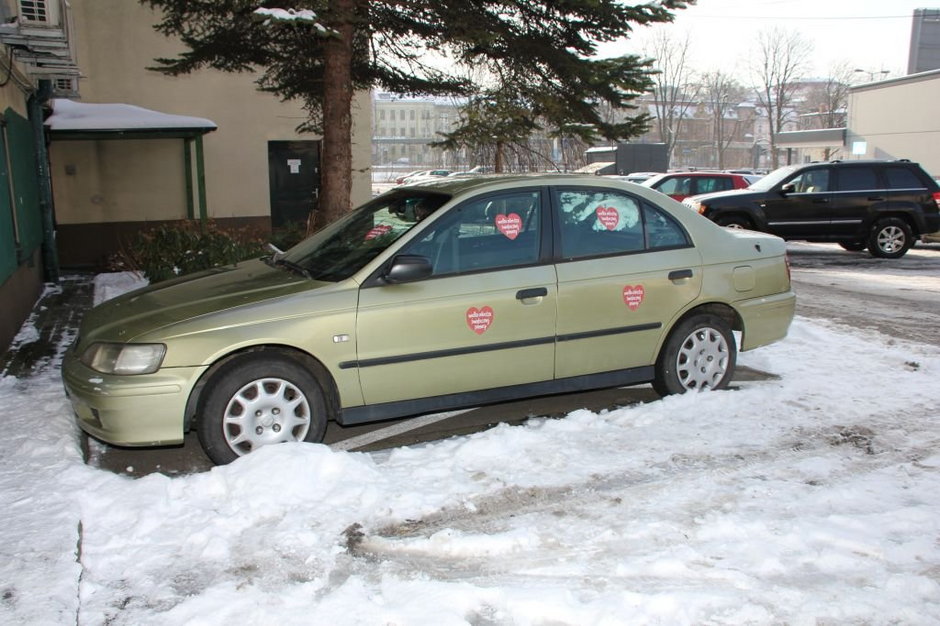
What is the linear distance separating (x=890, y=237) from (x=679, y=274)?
1174cm

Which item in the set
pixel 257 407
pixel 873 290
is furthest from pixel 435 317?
pixel 873 290

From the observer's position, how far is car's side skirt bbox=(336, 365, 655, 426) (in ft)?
16.2

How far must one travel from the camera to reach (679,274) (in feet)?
18.9

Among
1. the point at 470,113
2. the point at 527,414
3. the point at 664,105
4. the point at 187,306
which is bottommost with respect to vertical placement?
the point at 527,414

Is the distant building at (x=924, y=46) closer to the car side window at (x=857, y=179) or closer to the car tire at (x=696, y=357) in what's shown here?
the car side window at (x=857, y=179)

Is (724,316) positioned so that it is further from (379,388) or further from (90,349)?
(90,349)

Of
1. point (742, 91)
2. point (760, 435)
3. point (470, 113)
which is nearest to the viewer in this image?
point (760, 435)

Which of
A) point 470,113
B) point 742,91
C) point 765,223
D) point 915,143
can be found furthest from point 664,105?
point 470,113

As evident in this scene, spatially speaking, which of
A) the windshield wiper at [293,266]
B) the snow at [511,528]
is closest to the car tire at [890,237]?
the snow at [511,528]

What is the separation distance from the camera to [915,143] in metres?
36.9

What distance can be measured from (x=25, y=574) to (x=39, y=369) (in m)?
3.93

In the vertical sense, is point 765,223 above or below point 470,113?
below

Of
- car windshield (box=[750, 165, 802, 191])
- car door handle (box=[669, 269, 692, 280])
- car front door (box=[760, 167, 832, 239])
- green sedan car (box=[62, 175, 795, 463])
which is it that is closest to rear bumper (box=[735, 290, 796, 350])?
green sedan car (box=[62, 175, 795, 463])

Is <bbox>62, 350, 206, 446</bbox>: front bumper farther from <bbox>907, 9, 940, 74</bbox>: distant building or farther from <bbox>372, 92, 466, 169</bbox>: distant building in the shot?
<bbox>372, 92, 466, 169</bbox>: distant building
